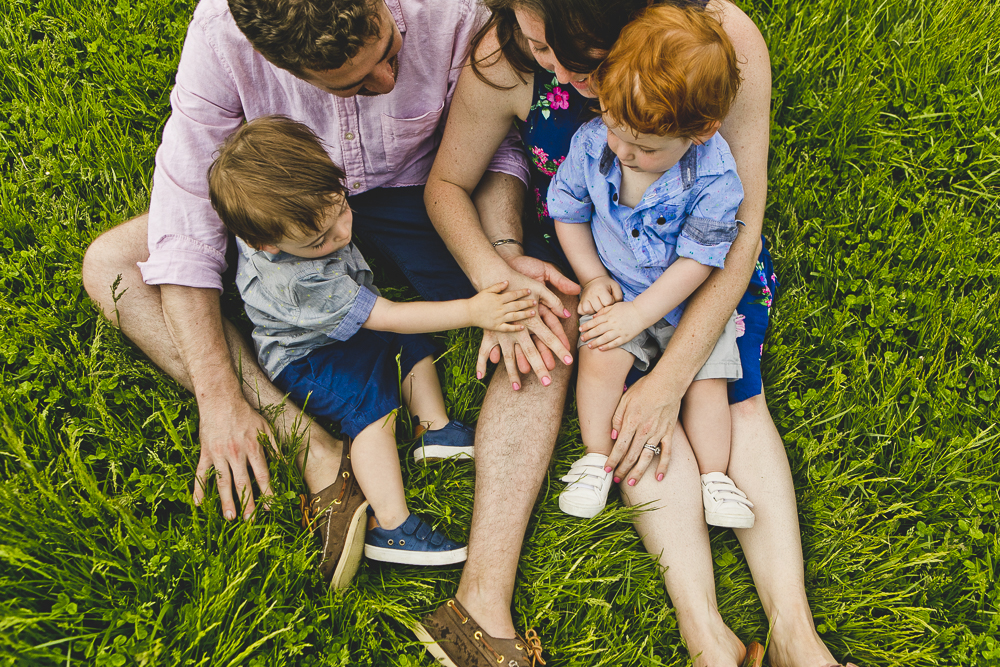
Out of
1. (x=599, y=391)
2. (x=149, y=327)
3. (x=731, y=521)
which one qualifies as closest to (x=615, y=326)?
(x=599, y=391)

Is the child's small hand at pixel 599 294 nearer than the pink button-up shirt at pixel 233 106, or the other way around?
the pink button-up shirt at pixel 233 106

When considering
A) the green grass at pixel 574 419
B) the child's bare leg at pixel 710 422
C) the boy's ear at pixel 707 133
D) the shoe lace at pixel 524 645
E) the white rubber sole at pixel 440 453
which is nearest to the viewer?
the boy's ear at pixel 707 133

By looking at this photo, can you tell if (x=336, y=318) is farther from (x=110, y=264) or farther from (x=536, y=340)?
(x=110, y=264)

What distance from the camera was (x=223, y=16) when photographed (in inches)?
82.4

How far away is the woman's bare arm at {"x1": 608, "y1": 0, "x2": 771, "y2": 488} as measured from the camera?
87.4 inches

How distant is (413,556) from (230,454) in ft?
2.39

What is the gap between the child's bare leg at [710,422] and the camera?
2316 millimetres

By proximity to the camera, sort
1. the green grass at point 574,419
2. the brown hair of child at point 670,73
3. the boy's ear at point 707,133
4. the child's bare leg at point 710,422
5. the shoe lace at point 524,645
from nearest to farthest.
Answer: the brown hair of child at point 670,73 < the boy's ear at point 707,133 < the green grass at point 574,419 < the shoe lace at point 524,645 < the child's bare leg at point 710,422

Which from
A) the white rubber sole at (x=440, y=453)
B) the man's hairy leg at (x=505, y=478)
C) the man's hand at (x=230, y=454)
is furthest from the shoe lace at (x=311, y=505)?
the man's hairy leg at (x=505, y=478)

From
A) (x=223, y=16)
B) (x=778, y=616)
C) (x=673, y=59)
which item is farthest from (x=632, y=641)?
(x=223, y=16)

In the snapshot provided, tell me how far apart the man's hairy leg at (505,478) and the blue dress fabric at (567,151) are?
0.36 metres

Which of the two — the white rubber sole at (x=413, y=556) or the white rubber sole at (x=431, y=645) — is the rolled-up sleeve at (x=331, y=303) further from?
the white rubber sole at (x=431, y=645)

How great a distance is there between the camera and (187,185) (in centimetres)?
226

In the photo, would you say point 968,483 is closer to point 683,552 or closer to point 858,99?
point 683,552
